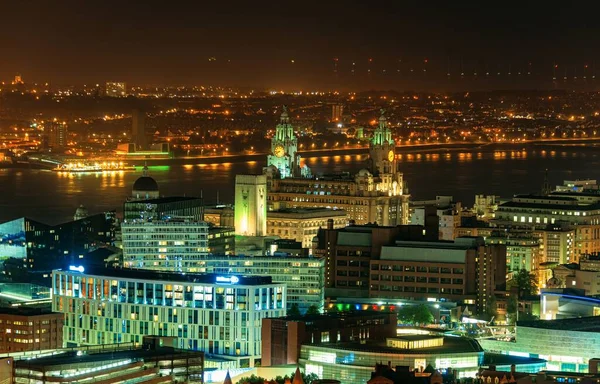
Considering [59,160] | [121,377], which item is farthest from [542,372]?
[59,160]

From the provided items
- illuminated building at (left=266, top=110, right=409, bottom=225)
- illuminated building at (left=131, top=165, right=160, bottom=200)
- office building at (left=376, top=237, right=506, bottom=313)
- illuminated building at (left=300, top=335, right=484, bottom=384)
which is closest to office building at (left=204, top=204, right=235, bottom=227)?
illuminated building at (left=266, top=110, right=409, bottom=225)

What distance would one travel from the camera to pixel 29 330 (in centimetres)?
2842

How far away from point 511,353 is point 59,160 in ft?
191

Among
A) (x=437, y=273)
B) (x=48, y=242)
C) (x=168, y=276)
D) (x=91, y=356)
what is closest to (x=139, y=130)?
(x=48, y=242)

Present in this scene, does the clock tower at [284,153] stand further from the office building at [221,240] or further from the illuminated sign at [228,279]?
the illuminated sign at [228,279]

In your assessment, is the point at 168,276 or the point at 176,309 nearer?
the point at 176,309

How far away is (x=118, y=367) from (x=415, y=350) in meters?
3.74

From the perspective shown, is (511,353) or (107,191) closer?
(511,353)

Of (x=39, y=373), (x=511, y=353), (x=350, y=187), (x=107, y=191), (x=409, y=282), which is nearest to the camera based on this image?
(x=39, y=373)

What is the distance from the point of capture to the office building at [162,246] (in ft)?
110

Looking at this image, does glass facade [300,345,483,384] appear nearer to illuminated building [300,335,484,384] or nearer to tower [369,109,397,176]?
illuminated building [300,335,484,384]

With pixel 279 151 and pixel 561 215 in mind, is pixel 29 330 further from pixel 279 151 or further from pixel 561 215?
pixel 279 151

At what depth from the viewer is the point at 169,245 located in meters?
33.6

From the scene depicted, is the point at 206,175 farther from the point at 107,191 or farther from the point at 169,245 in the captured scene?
the point at 169,245
